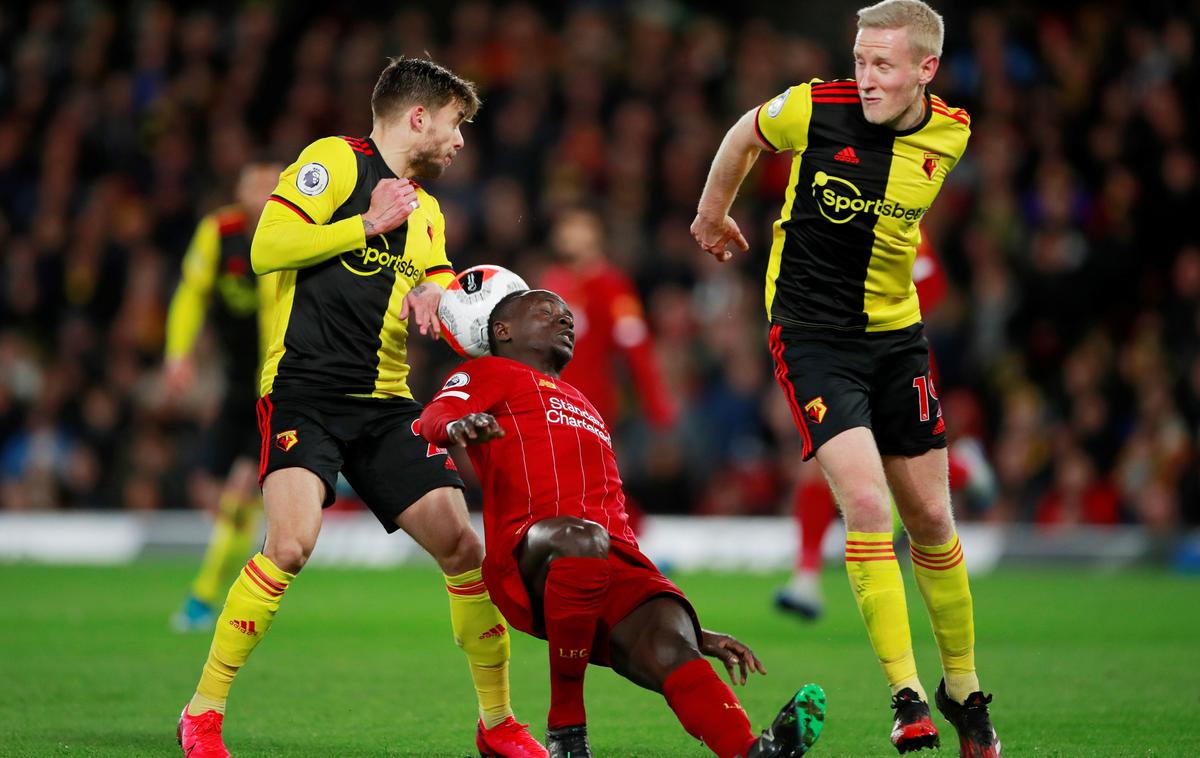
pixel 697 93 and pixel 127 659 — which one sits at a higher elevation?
pixel 697 93

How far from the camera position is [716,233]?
18.0ft

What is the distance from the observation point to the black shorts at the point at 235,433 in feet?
31.4

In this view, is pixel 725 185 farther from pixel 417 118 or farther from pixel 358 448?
pixel 358 448

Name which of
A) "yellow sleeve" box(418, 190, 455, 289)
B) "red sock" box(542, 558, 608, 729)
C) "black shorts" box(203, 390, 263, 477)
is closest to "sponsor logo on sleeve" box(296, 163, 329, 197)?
"yellow sleeve" box(418, 190, 455, 289)

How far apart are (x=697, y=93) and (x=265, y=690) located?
36.0 feet

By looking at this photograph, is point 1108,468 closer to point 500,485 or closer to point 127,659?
point 127,659

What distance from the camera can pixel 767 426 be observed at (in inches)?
556

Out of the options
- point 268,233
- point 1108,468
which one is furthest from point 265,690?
point 1108,468

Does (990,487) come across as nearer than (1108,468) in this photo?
Yes

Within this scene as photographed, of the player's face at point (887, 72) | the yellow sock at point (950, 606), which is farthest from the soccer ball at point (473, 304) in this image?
the yellow sock at point (950, 606)

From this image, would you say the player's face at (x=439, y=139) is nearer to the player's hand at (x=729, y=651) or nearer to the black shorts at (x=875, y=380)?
the black shorts at (x=875, y=380)

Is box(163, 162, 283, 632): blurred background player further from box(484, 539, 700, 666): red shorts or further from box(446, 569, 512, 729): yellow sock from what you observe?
box(484, 539, 700, 666): red shorts

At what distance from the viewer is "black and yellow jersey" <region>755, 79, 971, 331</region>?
5223 mm

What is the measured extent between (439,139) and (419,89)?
177mm
